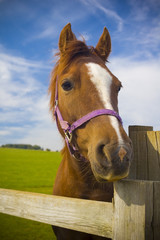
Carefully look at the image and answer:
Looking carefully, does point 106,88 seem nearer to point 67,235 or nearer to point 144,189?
point 144,189

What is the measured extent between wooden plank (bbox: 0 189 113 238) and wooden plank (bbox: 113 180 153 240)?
9 cm

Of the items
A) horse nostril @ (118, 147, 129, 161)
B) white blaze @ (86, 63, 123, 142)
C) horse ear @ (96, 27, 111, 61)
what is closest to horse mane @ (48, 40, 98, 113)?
horse ear @ (96, 27, 111, 61)

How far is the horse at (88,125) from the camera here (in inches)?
59.1

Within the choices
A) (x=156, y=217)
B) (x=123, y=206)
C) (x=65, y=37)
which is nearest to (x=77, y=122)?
(x=123, y=206)

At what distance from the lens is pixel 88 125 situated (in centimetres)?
188

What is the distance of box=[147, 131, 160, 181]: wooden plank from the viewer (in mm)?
1841

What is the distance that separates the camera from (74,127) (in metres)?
2.07

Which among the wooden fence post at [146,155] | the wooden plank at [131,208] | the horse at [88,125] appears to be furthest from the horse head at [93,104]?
the wooden fence post at [146,155]

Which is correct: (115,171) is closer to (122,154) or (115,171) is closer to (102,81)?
(122,154)

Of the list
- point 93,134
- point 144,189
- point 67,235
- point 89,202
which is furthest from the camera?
point 67,235

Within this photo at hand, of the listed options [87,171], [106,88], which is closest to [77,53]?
[106,88]

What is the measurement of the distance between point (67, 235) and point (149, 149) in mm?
1566

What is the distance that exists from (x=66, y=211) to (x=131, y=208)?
623 millimetres

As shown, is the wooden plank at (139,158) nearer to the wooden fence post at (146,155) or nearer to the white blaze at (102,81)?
the wooden fence post at (146,155)
